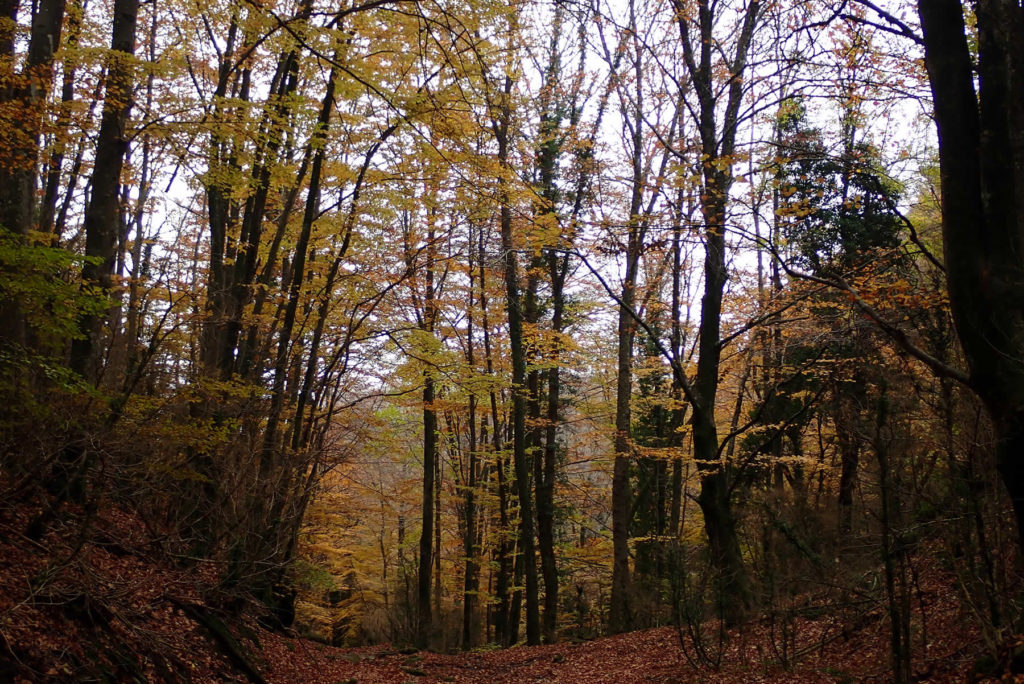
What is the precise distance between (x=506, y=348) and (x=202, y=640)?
11.5 meters

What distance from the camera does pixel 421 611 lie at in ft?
49.9

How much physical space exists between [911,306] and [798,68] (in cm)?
378

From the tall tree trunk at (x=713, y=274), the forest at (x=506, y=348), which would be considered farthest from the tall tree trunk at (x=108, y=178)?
the tall tree trunk at (x=713, y=274)

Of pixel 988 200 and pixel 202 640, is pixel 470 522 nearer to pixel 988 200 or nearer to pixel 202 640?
pixel 202 640

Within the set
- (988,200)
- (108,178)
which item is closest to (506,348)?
(108,178)

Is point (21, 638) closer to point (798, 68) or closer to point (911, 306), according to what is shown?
point (911, 306)

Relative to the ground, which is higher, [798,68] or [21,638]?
[798,68]

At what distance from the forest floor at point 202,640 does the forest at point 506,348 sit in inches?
1.9

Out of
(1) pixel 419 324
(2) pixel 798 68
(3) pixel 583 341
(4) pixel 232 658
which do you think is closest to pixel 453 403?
(1) pixel 419 324

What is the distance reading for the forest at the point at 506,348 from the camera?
17.5 ft

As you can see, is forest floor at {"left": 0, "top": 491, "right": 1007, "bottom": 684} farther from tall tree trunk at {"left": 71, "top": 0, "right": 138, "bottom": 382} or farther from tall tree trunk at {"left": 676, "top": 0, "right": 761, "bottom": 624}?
tall tree trunk at {"left": 71, "top": 0, "right": 138, "bottom": 382}

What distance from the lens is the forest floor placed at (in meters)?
5.08

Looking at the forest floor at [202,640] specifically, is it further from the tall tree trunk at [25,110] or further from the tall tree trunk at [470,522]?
the tall tree trunk at [470,522]

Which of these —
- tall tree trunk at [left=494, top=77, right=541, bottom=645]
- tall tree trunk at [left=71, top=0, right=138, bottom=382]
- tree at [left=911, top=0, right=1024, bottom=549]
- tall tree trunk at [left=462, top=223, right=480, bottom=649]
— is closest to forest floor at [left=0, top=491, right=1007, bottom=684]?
tall tree trunk at [left=71, top=0, right=138, bottom=382]
